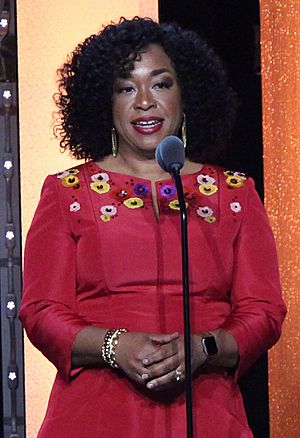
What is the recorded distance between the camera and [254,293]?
2.61 m

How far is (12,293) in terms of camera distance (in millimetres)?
3338

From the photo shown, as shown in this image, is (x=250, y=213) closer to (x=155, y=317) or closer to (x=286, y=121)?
(x=155, y=317)

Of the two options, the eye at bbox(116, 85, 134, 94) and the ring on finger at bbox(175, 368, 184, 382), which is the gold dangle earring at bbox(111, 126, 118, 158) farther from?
the ring on finger at bbox(175, 368, 184, 382)

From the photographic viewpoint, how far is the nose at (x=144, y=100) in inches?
107

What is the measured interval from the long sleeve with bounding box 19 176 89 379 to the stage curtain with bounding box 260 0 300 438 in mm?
898

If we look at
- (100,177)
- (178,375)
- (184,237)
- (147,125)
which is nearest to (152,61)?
(147,125)

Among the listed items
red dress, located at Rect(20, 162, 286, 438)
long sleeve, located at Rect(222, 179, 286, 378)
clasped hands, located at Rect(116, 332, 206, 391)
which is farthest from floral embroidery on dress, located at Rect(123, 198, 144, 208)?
clasped hands, located at Rect(116, 332, 206, 391)

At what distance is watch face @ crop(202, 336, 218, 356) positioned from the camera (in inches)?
97.7

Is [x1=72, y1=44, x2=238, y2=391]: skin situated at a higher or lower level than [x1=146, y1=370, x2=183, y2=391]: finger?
higher

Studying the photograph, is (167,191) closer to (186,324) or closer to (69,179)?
(69,179)

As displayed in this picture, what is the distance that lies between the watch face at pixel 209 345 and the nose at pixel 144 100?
55 cm

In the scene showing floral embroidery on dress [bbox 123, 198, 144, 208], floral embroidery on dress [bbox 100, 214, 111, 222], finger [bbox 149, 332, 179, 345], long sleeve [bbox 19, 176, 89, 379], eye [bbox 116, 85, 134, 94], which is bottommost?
finger [bbox 149, 332, 179, 345]

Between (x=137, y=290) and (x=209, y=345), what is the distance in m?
0.21

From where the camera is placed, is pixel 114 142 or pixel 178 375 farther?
pixel 114 142
